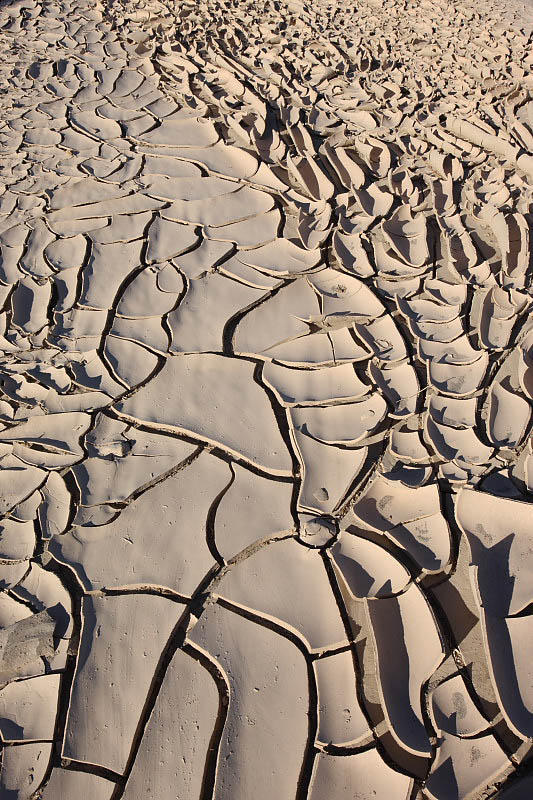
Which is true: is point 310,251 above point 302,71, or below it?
below

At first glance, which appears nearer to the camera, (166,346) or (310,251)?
(166,346)

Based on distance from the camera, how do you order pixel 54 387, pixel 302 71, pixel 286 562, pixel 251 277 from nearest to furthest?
1. pixel 286 562
2. pixel 54 387
3. pixel 251 277
4. pixel 302 71

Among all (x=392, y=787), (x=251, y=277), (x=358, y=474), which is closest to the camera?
(x=392, y=787)

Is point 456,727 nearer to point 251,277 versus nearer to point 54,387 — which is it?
point 54,387

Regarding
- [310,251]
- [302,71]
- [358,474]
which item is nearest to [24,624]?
[358,474]

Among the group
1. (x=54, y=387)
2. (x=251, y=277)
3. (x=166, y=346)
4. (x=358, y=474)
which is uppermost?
(x=251, y=277)

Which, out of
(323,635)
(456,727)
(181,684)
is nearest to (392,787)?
(456,727)

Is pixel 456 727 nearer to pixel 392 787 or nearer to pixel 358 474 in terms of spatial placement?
pixel 392 787
